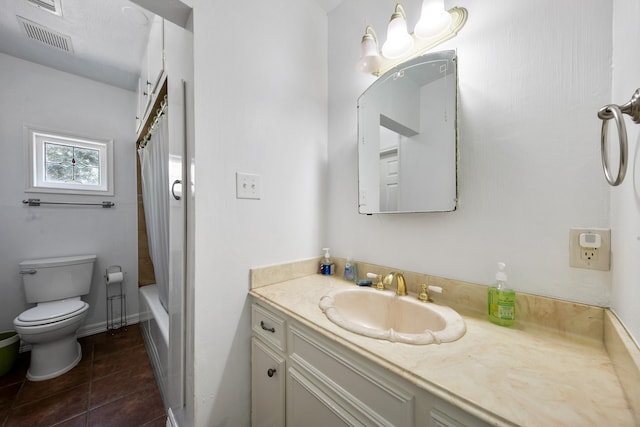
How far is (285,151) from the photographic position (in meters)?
1.20

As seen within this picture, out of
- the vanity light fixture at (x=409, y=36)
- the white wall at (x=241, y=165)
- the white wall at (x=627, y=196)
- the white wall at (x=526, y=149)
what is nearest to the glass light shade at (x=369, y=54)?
the vanity light fixture at (x=409, y=36)

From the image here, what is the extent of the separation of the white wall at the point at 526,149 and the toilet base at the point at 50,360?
241cm

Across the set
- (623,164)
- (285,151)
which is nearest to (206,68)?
(285,151)

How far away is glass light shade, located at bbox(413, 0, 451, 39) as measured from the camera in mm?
867

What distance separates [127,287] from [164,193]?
151 centimetres

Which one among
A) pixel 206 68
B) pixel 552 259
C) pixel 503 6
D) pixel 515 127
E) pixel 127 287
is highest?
pixel 503 6

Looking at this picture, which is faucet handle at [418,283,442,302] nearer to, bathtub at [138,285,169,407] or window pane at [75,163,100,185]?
bathtub at [138,285,169,407]

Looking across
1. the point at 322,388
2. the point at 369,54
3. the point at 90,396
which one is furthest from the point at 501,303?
the point at 90,396

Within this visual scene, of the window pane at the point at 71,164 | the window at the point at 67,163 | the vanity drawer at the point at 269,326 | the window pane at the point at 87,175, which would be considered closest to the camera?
the vanity drawer at the point at 269,326

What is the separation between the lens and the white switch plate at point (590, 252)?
0.62 metres

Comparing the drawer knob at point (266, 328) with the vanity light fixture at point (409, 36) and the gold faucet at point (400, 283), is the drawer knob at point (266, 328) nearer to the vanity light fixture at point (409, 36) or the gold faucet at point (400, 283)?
the gold faucet at point (400, 283)

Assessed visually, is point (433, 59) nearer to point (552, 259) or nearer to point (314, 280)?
point (552, 259)

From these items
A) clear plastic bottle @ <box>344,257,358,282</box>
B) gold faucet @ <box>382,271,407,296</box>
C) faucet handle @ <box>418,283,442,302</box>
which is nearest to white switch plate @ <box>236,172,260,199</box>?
clear plastic bottle @ <box>344,257,358,282</box>

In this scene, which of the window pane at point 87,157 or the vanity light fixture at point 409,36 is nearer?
the vanity light fixture at point 409,36
